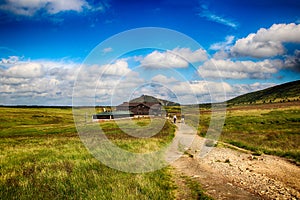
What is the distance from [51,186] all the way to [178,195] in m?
5.18

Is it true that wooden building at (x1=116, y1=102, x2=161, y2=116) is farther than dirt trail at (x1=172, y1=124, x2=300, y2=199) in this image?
Yes

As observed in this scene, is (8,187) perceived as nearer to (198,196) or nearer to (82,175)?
(82,175)

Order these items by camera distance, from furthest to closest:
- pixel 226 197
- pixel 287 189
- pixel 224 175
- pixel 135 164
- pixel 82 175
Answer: pixel 135 164, pixel 224 175, pixel 82 175, pixel 287 189, pixel 226 197

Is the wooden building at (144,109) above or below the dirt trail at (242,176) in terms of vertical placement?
above

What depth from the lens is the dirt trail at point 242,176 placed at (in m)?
9.80

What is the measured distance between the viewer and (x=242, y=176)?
41.2ft

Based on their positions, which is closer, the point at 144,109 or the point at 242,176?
the point at 242,176

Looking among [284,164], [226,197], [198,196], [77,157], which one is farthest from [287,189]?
[77,157]

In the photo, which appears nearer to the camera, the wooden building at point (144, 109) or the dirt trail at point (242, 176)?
the dirt trail at point (242, 176)

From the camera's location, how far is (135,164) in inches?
581

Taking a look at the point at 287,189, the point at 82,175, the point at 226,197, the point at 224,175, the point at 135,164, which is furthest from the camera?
the point at 135,164

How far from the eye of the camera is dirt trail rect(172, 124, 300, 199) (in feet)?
32.1

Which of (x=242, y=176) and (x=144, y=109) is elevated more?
(x=144, y=109)

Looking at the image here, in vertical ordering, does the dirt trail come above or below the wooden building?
below
